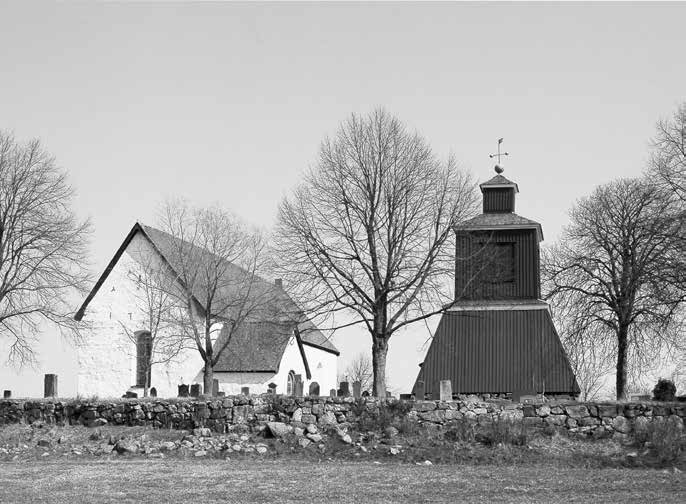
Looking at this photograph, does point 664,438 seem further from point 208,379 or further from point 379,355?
point 208,379

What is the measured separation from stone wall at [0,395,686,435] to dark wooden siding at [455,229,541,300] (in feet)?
27.7

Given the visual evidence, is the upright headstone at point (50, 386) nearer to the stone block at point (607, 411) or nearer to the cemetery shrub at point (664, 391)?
the stone block at point (607, 411)

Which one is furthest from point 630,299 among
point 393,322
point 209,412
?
point 209,412

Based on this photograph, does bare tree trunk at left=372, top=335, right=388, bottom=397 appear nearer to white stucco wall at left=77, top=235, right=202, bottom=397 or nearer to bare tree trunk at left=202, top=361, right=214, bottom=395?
bare tree trunk at left=202, top=361, right=214, bottom=395

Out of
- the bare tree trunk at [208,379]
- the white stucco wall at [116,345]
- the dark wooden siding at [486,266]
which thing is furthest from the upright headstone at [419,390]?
the white stucco wall at [116,345]

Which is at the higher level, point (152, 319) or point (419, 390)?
point (152, 319)

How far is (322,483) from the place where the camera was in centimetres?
1922

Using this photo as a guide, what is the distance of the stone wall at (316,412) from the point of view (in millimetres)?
25953

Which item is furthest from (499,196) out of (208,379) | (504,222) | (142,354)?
(142,354)

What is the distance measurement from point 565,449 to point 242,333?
24.6m

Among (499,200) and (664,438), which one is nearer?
→ (664,438)

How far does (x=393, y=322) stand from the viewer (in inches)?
1310

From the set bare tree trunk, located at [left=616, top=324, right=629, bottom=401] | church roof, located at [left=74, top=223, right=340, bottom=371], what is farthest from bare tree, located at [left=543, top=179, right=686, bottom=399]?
Answer: church roof, located at [left=74, top=223, right=340, bottom=371]

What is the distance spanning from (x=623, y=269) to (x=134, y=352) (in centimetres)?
2346
